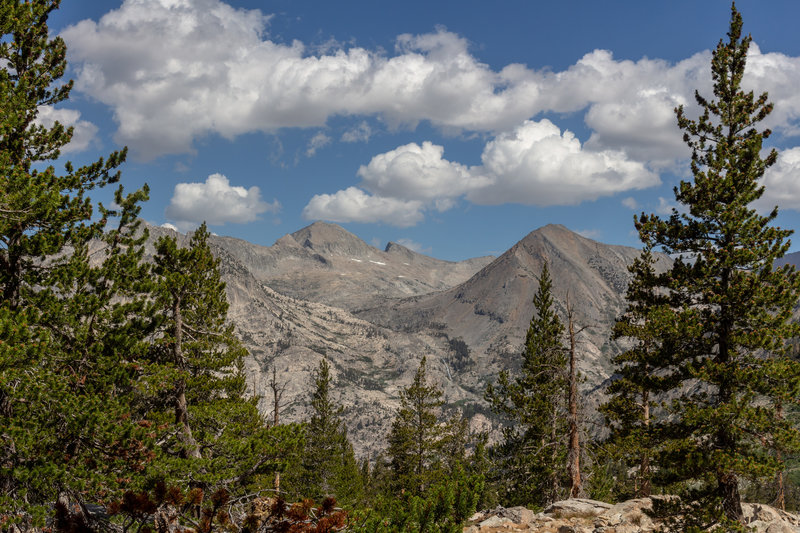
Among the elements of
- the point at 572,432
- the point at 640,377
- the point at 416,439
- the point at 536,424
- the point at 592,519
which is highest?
the point at 640,377

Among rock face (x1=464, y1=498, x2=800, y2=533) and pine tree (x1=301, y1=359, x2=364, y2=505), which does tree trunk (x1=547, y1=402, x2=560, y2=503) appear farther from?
pine tree (x1=301, y1=359, x2=364, y2=505)

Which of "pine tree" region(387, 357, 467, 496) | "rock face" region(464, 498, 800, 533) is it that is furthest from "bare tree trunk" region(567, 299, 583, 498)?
"pine tree" region(387, 357, 467, 496)

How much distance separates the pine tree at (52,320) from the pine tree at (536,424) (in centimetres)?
2377

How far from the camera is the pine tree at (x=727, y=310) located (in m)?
14.9

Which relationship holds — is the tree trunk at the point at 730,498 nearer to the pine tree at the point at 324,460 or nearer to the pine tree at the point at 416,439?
the pine tree at the point at 416,439

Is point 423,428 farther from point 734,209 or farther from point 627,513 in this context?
point 734,209

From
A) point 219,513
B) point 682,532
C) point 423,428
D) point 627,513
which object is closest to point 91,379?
point 219,513

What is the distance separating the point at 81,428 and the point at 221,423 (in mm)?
7316

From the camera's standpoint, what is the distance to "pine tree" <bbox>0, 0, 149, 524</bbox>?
33.3ft

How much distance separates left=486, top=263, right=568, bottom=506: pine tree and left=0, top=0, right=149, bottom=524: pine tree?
23.8m

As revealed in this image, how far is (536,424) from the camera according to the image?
112 ft

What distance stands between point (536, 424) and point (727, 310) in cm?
2032

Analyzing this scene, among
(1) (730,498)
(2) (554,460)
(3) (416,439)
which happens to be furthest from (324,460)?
(1) (730,498)

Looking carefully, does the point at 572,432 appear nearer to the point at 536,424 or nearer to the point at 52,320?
the point at 536,424
